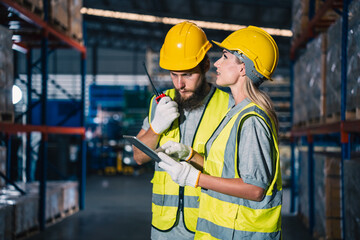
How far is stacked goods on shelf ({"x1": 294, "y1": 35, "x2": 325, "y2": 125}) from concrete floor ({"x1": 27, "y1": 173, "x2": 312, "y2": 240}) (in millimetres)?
2009

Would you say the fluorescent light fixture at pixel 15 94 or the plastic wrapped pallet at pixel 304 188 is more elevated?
the fluorescent light fixture at pixel 15 94

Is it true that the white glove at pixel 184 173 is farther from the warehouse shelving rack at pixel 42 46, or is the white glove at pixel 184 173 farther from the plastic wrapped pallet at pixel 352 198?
the warehouse shelving rack at pixel 42 46

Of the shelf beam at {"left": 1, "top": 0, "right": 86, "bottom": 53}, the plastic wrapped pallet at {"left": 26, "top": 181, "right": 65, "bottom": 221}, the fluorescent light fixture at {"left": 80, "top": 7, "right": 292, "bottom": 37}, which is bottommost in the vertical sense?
the plastic wrapped pallet at {"left": 26, "top": 181, "right": 65, "bottom": 221}

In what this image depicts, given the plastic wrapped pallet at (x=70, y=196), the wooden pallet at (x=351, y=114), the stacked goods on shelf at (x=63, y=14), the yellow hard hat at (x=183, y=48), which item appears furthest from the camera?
the plastic wrapped pallet at (x=70, y=196)

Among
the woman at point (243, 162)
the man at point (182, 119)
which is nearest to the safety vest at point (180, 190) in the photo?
the man at point (182, 119)

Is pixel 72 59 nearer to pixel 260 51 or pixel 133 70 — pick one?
pixel 133 70

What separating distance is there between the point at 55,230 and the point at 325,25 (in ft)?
19.4

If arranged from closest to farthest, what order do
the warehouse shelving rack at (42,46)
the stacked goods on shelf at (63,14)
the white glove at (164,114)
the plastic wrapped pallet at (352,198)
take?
the white glove at (164,114), the plastic wrapped pallet at (352,198), the warehouse shelving rack at (42,46), the stacked goods on shelf at (63,14)

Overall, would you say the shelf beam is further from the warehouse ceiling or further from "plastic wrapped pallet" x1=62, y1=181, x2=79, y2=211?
the warehouse ceiling

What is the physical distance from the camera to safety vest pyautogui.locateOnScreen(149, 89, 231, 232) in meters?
2.74

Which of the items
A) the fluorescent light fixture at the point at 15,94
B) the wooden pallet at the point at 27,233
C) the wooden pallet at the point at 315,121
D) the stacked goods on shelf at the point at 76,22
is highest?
the stacked goods on shelf at the point at 76,22

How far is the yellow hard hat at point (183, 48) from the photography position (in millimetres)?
2916

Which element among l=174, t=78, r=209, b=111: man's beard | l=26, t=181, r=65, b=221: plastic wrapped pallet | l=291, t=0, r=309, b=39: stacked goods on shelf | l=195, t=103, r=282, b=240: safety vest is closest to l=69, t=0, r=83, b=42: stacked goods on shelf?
l=26, t=181, r=65, b=221: plastic wrapped pallet

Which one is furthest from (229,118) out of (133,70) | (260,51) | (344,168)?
(133,70)
